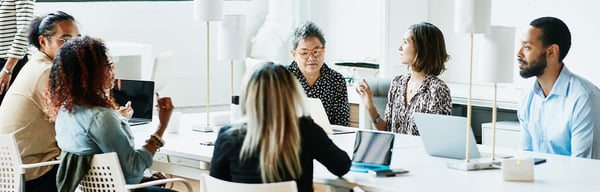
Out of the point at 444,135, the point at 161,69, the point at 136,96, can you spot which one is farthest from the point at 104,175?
the point at 161,69

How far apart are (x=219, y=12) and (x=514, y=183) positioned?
186cm

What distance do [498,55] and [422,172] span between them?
0.52 metres

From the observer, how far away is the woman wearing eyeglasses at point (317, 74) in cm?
546

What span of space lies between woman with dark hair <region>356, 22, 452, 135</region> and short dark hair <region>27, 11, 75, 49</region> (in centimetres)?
145

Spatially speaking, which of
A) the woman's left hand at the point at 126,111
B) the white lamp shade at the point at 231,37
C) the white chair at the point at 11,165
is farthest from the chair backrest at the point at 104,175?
the white lamp shade at the point at 231,37

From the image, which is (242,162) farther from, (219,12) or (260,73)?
(219,12)

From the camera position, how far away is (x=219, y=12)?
16.6 feet

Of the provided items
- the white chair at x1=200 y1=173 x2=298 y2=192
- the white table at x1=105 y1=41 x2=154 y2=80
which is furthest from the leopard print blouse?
the white table at x1=105 y1=41 x2=154 y2=80

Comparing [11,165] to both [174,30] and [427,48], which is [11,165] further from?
[174,30]

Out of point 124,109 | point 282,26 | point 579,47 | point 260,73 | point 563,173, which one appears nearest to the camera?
point 260,73

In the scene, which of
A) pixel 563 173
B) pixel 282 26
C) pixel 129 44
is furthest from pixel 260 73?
pixel 282 26

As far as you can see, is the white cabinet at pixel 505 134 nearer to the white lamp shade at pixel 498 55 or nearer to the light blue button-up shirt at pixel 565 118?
the light blue button-up shirt at pixel 565 118

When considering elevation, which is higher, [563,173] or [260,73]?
[260,73]

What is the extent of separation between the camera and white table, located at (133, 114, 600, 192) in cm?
369
